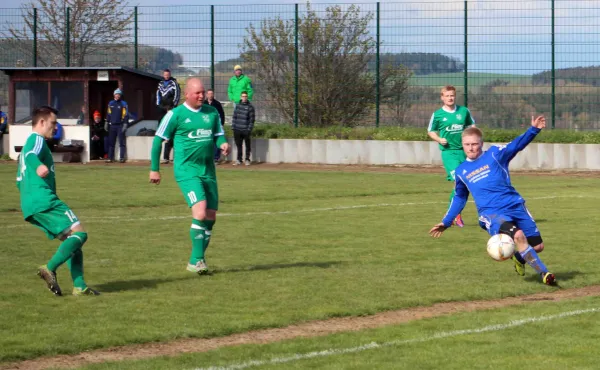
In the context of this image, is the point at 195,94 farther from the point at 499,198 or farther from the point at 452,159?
the point at 452,159

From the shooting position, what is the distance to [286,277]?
1041 cm

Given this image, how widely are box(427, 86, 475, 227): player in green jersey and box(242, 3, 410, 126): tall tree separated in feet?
47.7

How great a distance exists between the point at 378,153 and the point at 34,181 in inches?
787

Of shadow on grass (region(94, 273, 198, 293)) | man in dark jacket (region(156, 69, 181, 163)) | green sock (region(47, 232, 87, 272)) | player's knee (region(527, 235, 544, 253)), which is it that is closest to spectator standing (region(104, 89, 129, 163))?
man in dark jacket (region(156, 69, 181, 163))

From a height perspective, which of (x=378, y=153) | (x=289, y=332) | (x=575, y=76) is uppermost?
(x=575, y=76)

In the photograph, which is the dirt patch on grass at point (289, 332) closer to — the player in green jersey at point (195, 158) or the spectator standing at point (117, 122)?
the player in green jersey at point (195, 158)

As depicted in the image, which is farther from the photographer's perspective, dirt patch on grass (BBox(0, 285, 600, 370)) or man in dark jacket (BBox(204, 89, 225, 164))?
man in dark jacket (BBox(204, 89, 225, 164))

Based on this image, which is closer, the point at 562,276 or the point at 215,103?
the point at 562,276

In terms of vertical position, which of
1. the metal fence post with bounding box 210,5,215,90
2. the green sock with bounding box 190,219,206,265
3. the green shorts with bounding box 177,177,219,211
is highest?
the metal fence post with bounding box 210,5,215,90

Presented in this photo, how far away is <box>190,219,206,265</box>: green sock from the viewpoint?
10.7 m

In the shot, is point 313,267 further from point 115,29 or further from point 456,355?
point 115,29

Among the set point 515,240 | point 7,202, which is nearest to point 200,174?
point 515,240

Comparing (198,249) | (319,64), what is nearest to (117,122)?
(319,64)

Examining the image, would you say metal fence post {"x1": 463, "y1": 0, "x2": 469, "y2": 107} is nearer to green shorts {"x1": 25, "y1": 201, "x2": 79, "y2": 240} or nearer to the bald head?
the bald head
